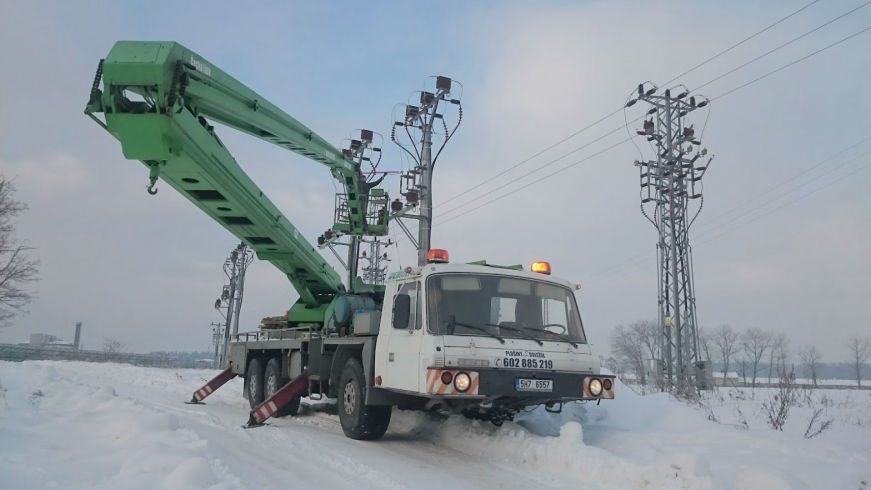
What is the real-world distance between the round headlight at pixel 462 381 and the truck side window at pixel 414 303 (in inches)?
33.5

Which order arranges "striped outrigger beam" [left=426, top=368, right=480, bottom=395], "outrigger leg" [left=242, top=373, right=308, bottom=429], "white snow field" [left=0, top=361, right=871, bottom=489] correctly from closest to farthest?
1. "white snow field" [left=0, top=361, right=871, bottom=489]
2. "striped outrigger beam" [left=426, top=368, right=480, bottom=395]
3. "outrigger leg" [left=242, top=373, right=308, bottom=429]

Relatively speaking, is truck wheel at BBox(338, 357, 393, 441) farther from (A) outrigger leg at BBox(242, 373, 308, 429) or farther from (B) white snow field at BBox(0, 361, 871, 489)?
(A) outrigger leg at BBox(242, 373, 308, 429)

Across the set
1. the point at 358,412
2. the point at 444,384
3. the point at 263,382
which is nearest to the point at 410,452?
the point at 358,412

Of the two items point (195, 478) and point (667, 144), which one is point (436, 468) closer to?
point (195, 478)

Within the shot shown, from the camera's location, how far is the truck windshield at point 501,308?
7.35m

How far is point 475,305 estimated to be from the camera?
7551 mm

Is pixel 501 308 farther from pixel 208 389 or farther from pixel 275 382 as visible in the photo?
pixel 208 389

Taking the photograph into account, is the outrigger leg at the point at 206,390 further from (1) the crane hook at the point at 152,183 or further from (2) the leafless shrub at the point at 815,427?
(2) the leafless shrub at the point at 815,427

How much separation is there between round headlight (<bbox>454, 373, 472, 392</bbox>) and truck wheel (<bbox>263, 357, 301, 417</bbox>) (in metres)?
5.20

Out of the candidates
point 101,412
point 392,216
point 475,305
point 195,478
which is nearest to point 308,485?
point 195,478

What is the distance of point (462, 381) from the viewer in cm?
684

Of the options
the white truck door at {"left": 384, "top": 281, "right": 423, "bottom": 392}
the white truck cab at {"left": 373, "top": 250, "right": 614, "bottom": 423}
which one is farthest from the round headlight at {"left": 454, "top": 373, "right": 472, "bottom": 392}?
the white truck door at {"left": 384, "top": 281, "right": 423, "bottom": 392}

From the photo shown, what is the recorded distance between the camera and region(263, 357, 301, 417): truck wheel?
1144cm

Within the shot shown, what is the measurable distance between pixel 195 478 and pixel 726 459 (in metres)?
5.22
